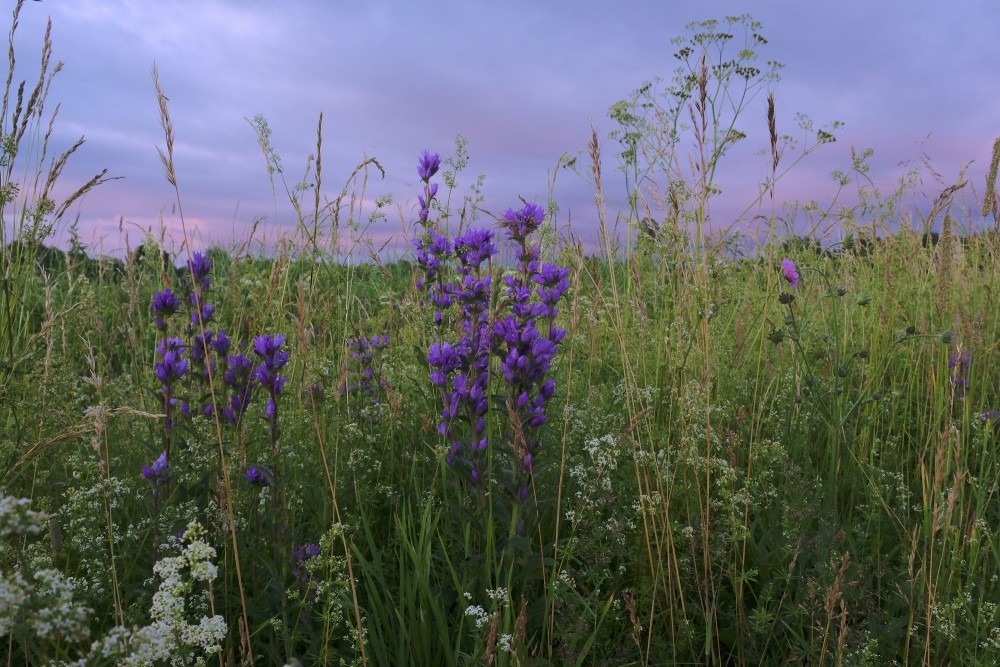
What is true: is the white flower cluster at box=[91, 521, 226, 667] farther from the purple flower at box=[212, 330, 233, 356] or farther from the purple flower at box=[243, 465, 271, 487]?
the purple flower at box=[212, 330, 233, 356]

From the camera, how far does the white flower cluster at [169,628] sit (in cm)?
119

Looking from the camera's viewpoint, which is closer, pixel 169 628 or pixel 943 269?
pixel 169 628

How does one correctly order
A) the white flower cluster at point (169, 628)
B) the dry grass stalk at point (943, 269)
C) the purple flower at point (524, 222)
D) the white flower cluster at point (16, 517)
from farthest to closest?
the dry grass stalk at point (943, 269) → the purple flower at point (524, 222) → the white flower cluster at point (169, 628) → the white flower cluster at point (16, 517)

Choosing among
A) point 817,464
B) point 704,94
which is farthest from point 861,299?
point 704,94

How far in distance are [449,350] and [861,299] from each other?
2242 millimetres

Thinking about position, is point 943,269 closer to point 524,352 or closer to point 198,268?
point 524,352

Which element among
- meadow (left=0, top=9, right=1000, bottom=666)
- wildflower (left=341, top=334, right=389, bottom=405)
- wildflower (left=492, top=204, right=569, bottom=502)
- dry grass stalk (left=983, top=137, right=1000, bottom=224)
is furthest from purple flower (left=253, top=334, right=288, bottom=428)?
dry grass stalk (left=983, top=137, right=1000, bottom=224)

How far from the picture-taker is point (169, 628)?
1361 millimetres

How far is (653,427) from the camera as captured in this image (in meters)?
3.09

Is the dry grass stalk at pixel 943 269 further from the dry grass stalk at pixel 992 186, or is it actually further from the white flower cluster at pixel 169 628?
the white flower cluster at pixel 169 628

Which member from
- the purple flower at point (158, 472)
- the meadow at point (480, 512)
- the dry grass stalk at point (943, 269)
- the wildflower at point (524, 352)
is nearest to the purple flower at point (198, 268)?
the meadow at point (480, 512)

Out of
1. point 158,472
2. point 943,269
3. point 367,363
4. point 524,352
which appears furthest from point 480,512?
point 943,269

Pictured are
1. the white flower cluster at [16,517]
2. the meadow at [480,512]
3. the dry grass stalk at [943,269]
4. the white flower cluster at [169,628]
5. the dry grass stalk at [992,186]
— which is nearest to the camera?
the white flower cluster at [16,517]

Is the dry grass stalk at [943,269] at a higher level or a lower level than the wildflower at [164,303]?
higher
